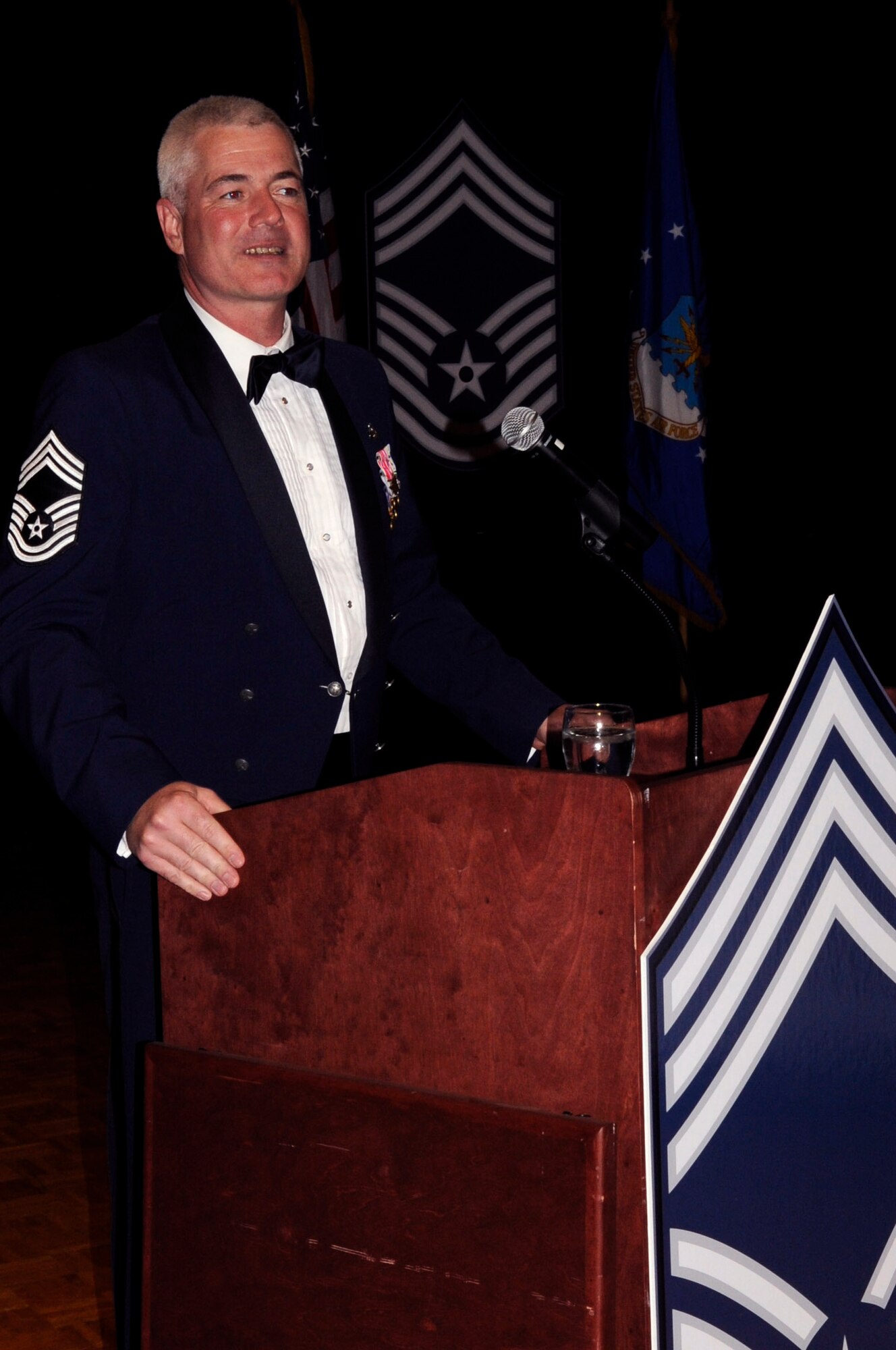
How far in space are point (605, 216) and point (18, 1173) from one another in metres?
5.23

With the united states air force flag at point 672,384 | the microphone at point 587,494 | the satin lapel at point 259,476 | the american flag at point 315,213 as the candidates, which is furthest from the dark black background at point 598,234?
the microphone at point 587,494

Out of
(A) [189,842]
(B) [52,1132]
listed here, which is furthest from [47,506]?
(B) [52,1132]

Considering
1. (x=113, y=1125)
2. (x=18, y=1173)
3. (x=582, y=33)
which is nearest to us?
(x=113, y=1125)

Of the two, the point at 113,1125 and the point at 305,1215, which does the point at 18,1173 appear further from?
the point at 305,1215

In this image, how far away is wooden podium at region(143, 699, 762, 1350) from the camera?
3.23ft

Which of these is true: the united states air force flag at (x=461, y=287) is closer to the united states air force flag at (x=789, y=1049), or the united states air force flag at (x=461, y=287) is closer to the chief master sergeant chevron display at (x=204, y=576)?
the chief master sergeant chevron display at (x=204, y=576)

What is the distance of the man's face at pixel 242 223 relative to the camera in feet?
5.20

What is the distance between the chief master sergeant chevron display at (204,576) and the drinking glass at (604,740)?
311 mm

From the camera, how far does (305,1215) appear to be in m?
1.11

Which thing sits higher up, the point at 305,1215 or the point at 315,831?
the point at 315,831

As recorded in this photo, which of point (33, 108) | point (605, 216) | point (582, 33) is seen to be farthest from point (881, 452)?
point (33, 108)

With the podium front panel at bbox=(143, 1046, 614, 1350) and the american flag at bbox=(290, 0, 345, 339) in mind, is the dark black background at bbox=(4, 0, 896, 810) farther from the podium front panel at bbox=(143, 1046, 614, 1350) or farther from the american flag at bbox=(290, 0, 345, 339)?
the podium front panel at bbox=(143, 1046, 614, 1350)

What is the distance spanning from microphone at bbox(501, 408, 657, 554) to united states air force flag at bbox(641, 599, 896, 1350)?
23 cm

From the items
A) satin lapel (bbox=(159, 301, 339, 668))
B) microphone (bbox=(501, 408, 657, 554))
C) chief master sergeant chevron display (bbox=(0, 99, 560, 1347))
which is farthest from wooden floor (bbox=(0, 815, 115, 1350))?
microphone (bbox=(501, 408, 657, 554))
